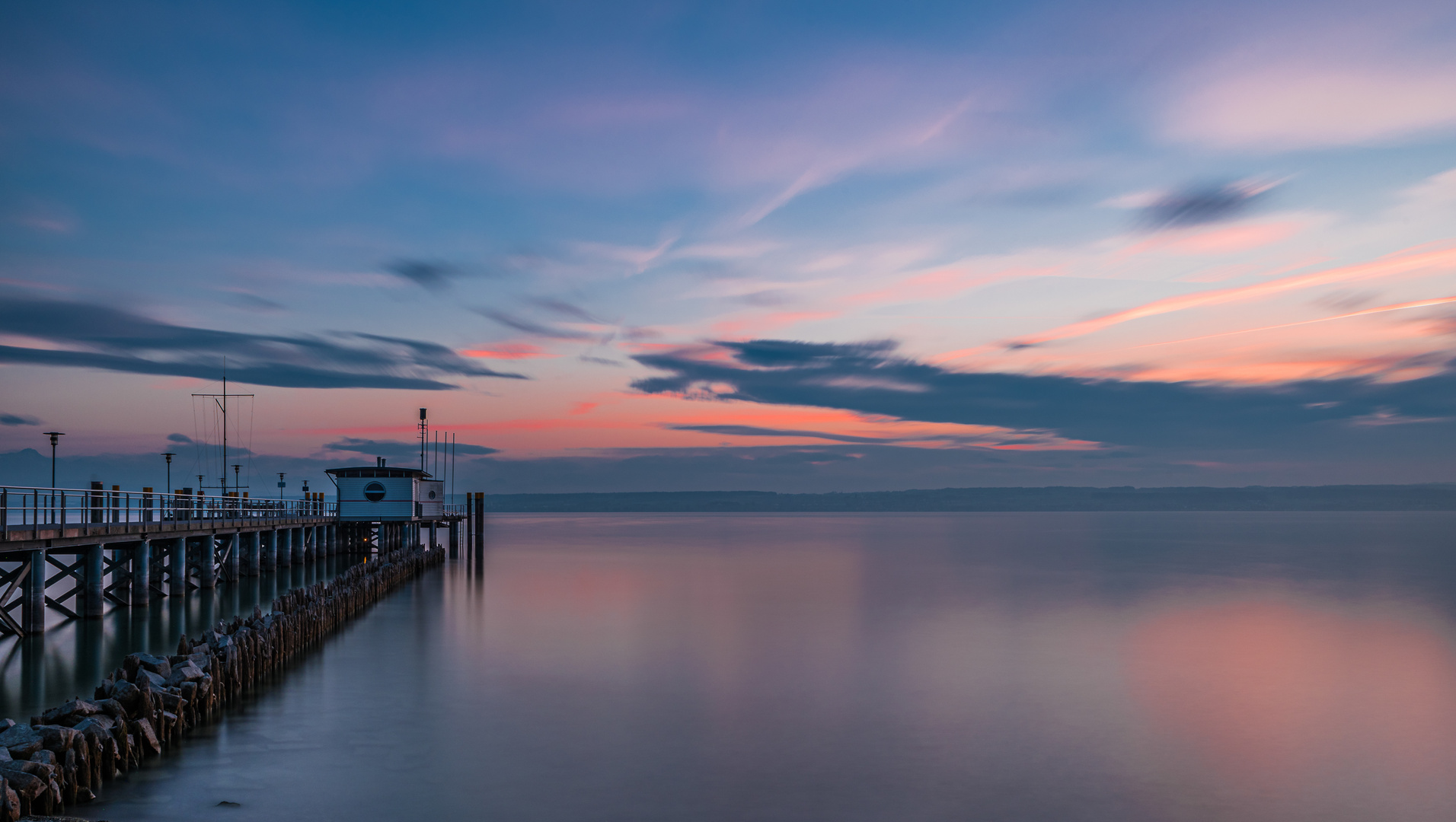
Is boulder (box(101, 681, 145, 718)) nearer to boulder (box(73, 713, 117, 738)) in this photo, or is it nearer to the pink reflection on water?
boulder (box(73, 713, 117, 738))

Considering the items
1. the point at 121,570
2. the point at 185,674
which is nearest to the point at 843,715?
the point at 185,674

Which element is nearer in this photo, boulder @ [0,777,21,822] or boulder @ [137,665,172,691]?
boulder @ [0,777,21,822]

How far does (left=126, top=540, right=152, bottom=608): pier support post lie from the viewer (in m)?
32.8

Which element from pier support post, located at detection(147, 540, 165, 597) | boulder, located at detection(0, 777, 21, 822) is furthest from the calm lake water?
pier support post, located at detection(147, 540, 165, 597)

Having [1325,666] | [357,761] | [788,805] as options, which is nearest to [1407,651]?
[1325,666]

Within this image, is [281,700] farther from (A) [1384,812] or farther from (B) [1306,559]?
(B) [1306,559]

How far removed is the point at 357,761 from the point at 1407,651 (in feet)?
107

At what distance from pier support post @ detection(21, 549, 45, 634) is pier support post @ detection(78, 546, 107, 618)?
9.08 feet

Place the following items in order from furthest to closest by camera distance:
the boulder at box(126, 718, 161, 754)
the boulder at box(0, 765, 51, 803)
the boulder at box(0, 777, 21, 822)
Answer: the boulder at box(126, 718, 161, 754) → the boulder at box(0, 765, 51, 803) → the boulder at box(0, 777, 21, 822)

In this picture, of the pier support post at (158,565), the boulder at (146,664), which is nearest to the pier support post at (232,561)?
the pier support post at (158,565)

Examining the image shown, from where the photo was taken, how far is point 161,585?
3925cm

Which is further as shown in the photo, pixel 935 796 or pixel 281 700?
pixel 281 700

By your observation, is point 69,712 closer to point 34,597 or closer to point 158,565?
point 34,597

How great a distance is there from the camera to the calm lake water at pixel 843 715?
15.0 meters
